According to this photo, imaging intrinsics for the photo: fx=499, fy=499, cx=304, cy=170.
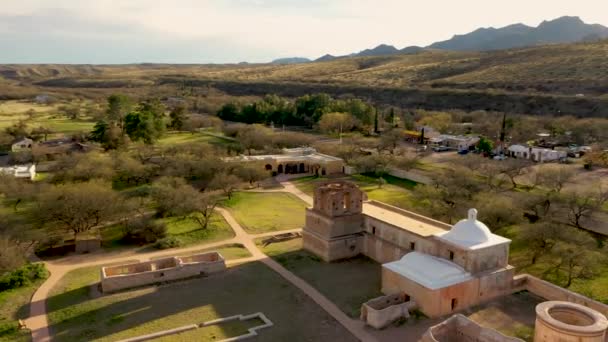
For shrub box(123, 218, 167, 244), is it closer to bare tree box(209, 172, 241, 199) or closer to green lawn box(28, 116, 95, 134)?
bare tree box(209, 172, 241, 199)

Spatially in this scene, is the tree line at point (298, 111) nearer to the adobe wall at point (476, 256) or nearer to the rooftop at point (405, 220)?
the rooftop at point (405, 220)

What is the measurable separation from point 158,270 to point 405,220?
1494 cm

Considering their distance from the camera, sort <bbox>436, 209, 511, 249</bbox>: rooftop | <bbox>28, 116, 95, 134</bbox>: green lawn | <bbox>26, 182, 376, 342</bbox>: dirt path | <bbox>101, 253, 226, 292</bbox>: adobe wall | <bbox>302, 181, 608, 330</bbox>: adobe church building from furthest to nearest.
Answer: <bbox>28, 116, 95, 134</bbox>: green lawn < <bbox>101, 253, 226, 292</bbox>: adobe wall < <bbox>436, 209, 511, 249</bbox>: rooftop < <bbox>302, 181, 608, 330</bbox>: adobe church building < <bbox>26, 182, 376, 342</bbox>: dirt path

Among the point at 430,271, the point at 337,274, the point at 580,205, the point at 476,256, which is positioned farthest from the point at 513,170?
the point at 430,271

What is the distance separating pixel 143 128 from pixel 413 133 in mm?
38985

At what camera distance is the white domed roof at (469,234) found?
25.1 meters

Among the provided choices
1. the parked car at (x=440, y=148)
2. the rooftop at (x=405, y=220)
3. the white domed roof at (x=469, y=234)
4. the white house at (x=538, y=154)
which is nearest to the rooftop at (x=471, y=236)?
the white domed roof at (x=469, y=234)

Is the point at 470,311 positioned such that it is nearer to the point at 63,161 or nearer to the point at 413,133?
the point at 63,161

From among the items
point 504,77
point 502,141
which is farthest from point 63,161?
point 504,77

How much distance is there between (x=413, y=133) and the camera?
75750 millimetres

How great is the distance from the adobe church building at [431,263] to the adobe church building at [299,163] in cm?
2530

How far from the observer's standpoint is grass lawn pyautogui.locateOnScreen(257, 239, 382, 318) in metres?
26.1

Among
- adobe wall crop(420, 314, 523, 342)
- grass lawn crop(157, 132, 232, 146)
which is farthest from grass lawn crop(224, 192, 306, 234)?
grass lawn crop(157, 132, 232, 146)

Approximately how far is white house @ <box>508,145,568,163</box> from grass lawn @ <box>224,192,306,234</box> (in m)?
30.4
